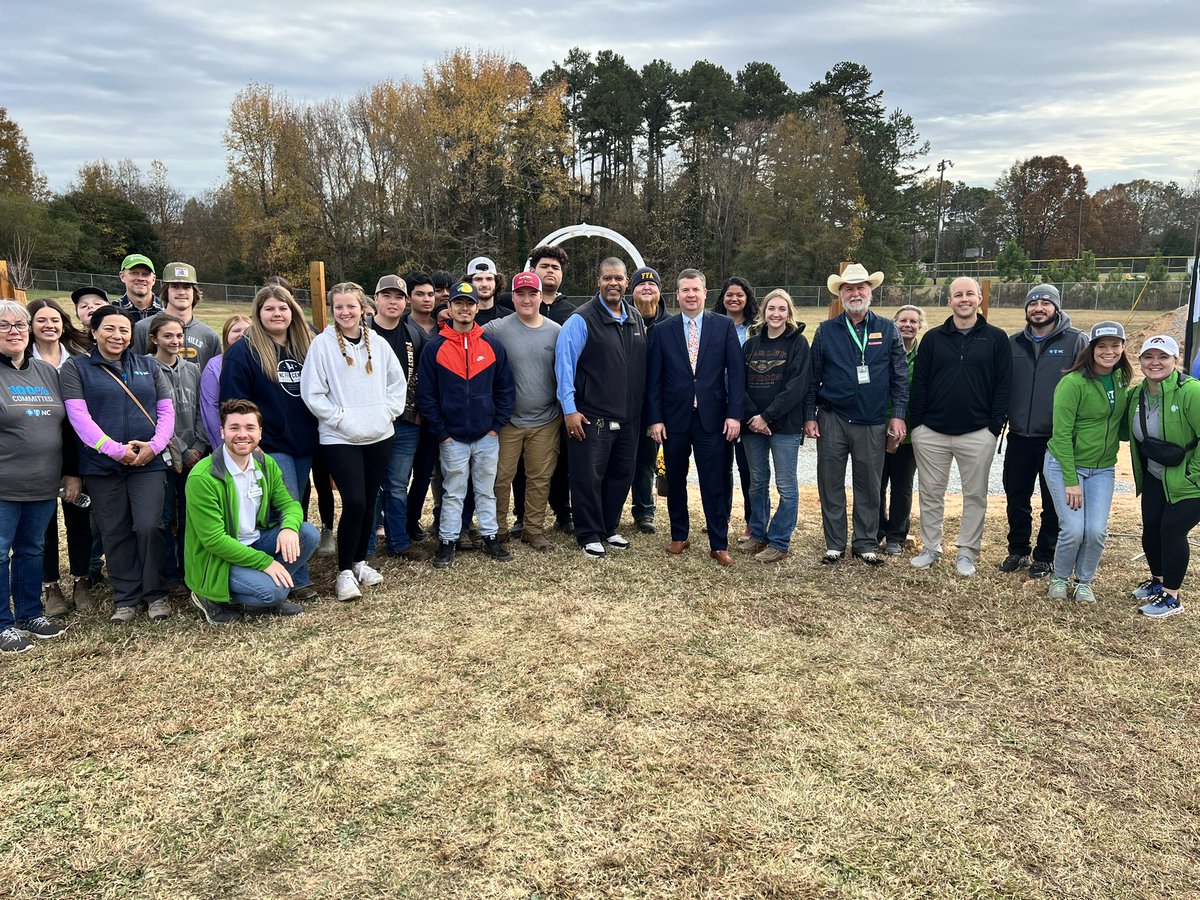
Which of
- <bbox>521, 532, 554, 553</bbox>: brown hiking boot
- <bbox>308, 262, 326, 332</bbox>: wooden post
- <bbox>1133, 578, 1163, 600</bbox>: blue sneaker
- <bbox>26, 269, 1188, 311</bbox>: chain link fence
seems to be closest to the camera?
<bbox>1133, 578, 1163, 600</bbox>: blue sneaker

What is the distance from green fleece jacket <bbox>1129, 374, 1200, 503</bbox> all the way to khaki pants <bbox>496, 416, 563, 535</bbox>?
3831mm

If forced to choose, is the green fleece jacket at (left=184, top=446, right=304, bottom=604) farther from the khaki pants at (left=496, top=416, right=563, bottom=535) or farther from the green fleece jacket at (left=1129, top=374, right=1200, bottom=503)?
the green fleece jacket at (left=1129, top=374, right=1200, bottom=503)

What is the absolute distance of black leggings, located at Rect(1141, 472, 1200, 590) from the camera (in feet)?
14.3

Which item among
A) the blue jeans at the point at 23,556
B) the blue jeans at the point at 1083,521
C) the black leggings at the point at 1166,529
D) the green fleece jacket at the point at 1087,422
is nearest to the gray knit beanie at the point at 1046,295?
the green fleece jacket at the point at 1087,422

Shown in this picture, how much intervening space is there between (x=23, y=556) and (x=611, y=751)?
130 inches

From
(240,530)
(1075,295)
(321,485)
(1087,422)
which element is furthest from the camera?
(1075,295)

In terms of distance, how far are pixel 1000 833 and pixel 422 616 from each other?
306cm

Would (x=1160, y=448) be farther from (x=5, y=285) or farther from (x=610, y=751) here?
(x=5, y=285)

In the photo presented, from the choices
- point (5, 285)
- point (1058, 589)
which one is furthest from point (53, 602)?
point (5, 285)

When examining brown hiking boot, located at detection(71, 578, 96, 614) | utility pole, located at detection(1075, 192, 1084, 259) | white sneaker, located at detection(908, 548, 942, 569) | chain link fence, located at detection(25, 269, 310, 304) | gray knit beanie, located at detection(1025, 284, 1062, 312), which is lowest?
white sneaker, located at detection(908, 548, 942, 569)

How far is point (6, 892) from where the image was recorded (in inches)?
89.8

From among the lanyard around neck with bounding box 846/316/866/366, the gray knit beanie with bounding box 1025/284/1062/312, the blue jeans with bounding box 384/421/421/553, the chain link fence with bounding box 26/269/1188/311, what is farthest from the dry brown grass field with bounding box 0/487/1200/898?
the chain link fence with bounding box 26/269/1188/311

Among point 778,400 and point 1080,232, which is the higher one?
point 1080,232

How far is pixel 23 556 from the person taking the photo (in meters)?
3.92
